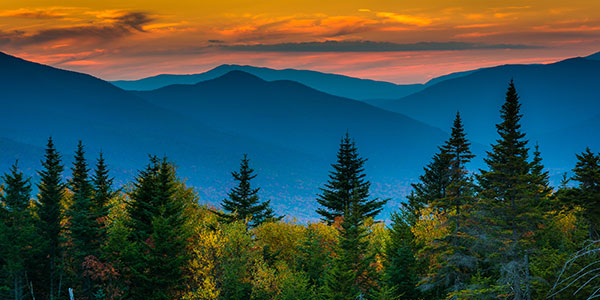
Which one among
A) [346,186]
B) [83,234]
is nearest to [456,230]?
[346,186]

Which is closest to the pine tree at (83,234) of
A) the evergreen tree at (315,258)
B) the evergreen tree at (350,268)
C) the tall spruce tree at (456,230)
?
the evergreen tree at (315,258)

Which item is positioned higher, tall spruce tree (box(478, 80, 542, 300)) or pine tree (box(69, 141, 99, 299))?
tall spruce tree (box(478, 80, 542, 300))

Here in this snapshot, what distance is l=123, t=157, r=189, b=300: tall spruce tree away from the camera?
52.3 metres

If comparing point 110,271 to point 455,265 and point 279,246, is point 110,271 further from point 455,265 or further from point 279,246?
point 455,265

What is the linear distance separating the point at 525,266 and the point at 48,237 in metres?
57.1

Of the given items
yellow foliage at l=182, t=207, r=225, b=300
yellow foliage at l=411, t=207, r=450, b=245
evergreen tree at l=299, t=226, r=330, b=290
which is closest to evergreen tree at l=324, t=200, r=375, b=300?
evergreen tree at l=299, t=226, r=330, b=290

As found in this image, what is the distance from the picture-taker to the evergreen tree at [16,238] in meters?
59.5

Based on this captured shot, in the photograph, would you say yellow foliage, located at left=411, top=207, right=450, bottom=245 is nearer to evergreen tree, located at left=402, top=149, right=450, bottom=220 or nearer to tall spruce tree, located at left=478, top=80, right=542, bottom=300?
evergreen tree, located at left=402, top=149, right=450, bottom=220

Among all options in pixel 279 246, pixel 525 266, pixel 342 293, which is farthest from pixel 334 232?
→ pixel 525 266

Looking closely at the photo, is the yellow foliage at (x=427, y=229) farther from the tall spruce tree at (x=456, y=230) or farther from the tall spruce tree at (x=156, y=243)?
the tall spruce tree at (x=156, y=243)

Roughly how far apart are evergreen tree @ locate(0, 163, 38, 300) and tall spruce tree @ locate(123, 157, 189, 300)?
14158 millimetres

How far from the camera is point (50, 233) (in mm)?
65812

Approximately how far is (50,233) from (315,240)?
34.1 metres

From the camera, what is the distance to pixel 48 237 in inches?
2584
